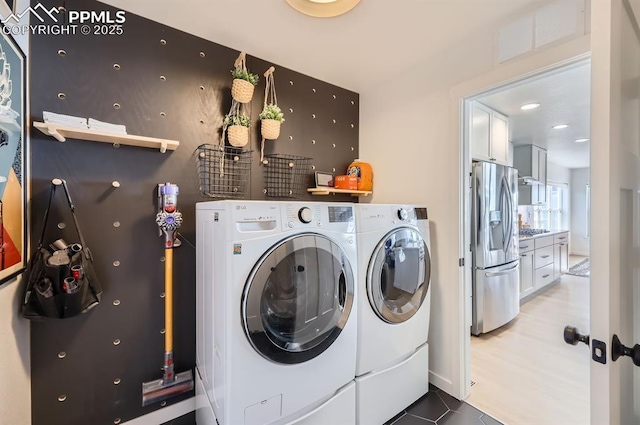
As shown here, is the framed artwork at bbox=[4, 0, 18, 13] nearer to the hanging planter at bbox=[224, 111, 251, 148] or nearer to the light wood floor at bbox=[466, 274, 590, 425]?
the hanging planter at bbox=[224, 111, 251, 148]

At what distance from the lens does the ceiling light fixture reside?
1098mm

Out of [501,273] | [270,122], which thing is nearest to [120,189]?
[270,122]

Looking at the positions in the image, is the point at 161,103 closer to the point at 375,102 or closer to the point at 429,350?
the point at 375,102

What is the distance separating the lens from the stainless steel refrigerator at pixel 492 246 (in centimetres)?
266

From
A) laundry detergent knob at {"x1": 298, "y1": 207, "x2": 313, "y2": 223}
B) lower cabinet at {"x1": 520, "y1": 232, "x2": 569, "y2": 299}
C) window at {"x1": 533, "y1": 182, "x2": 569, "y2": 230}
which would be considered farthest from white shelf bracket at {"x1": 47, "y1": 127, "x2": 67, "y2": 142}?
window at {"x1": 533, "y1": 182, "x2": 569, "y2": 230}

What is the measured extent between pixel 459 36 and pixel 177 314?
2565mm

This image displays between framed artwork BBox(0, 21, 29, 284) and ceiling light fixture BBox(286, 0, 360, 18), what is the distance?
112 centimetres

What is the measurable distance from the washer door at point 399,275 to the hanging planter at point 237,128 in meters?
1.14

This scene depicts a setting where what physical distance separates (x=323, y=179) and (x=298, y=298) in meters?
1.31

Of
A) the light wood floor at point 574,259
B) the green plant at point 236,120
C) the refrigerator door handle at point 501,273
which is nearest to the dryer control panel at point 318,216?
the green plant at point 236,120

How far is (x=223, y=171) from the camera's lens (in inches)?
74.7

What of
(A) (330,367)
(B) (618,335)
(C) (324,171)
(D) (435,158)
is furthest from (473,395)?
(C) (324,171)

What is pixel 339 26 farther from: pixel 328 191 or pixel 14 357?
pixel 14 357

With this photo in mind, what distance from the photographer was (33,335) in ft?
4.28
